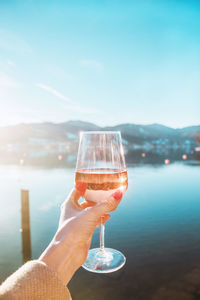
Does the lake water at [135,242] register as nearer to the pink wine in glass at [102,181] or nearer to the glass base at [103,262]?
the glass base at [103,262]

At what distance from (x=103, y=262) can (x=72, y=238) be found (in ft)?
2.73

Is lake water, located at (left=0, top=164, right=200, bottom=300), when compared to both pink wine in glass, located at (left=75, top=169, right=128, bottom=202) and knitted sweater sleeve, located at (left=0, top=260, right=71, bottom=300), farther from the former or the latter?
knitted sweater sleeve, located at (left=0, top=260, right=71, bottom=300)

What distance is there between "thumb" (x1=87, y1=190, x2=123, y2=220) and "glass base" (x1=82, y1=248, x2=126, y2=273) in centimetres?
76

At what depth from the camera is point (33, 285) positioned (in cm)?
118

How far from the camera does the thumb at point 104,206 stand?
1.78 metres

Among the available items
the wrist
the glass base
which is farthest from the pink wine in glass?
the glass base

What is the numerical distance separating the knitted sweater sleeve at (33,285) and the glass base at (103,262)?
39.2 inches

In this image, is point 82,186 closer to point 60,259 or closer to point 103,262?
point 60,259

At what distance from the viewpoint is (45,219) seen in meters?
12.6

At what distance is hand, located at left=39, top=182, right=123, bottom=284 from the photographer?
63.2 inches

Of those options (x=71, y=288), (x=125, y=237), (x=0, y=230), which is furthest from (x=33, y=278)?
(x=0, y=230)

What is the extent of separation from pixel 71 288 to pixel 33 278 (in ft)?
13.1

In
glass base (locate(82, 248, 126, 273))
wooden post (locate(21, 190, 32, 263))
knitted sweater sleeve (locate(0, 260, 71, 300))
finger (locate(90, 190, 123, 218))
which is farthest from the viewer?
wooden post (locate(21, 190, 32, 263))

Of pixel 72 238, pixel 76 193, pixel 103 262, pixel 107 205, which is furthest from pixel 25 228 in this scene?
pixel 107 205
